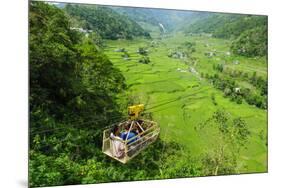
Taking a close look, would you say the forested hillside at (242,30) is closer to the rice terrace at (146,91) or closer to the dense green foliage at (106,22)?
the rice terrace at (146,91)

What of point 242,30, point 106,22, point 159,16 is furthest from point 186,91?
point 106,22

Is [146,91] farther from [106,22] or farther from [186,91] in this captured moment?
[106,22]

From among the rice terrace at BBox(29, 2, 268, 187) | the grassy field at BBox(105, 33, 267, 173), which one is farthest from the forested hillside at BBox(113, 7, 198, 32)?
the grassy field at BBox(105, 33, 267, 173)

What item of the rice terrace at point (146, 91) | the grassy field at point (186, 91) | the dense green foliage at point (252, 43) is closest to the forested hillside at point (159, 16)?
the rice terrace at point (146, 91)

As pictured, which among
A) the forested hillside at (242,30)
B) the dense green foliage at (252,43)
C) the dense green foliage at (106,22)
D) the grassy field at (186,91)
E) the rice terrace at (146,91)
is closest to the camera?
the rice terrace at (146,91)

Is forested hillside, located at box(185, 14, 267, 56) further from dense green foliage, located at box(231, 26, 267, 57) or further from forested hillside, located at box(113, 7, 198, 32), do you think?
forested hillside, located at box(113, 7, 198, 32)

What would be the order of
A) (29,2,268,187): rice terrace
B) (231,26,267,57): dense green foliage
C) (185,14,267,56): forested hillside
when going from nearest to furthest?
(29,2,268,187): rice terrace, (185,14,267,56): forested hillside, (231,26,267,57): dense green foliage
